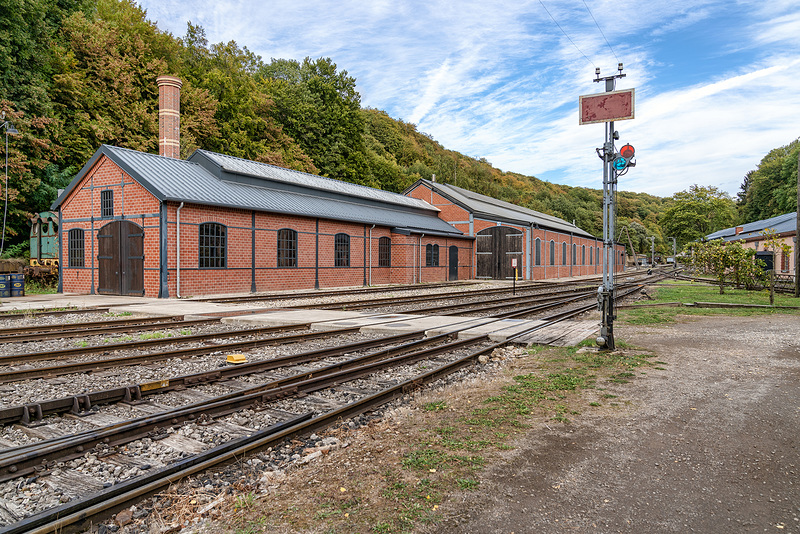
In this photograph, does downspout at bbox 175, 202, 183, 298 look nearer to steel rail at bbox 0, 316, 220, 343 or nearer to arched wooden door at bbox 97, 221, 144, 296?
arched wooden door at bbox 97, 221, 144, 296

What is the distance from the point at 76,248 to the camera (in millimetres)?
20172

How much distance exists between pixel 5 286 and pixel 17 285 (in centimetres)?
43

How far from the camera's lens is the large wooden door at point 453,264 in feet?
111

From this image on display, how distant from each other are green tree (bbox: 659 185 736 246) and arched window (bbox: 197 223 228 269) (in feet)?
256

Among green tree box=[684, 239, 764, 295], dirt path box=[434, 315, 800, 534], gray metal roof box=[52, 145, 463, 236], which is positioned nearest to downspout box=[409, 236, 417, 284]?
gray metal roof box=[52, 145, 463, 236]

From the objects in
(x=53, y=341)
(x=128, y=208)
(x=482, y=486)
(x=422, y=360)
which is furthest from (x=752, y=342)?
(x=128, y=208)

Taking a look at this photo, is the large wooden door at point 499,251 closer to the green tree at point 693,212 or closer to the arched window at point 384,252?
the arched window at point 384,252

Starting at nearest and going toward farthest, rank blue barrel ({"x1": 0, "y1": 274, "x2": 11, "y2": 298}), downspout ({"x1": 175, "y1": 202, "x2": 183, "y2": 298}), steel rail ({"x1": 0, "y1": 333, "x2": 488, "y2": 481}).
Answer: steel rail ({"x1": 0, "y1": 333, "x2": 488, "y2": 481}) → downspout ({"x1": 175, "y1": 202, "x2": 183, "y2": 298}) → blue barrel ({"x1": 0, "y1": 274, "x2": 11, "y2": 298})

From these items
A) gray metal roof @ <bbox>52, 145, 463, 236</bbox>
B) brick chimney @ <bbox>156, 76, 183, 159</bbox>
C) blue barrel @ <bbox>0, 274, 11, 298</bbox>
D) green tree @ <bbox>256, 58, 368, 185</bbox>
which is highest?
green tree @ <bbox>256, 58, 368, 185</bbox>

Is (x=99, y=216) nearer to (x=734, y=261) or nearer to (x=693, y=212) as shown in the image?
(x=734, y=261)

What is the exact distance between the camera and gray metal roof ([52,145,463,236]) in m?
18.2

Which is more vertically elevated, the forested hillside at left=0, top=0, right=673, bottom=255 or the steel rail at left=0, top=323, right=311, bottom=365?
the forested hillside at left=0, top=0, right=673, bottom=255

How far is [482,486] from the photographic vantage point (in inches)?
129

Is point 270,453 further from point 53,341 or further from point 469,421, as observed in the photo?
point 53,341
